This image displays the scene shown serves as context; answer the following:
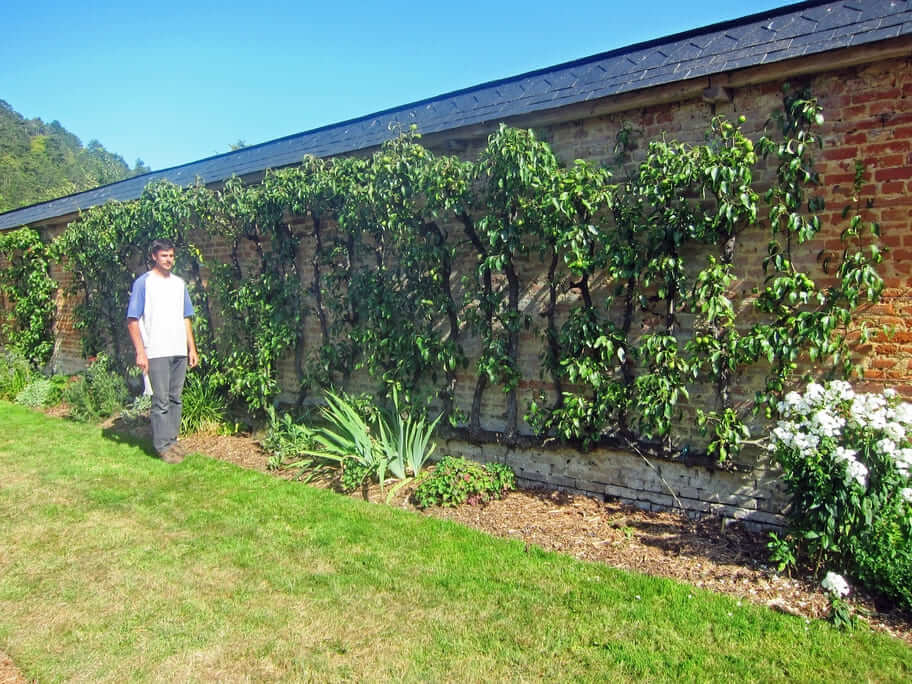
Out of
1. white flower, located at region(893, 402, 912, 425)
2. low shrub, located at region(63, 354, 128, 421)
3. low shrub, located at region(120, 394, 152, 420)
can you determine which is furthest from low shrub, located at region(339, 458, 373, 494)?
low shrub, located at region(63, 354, 128, 421)

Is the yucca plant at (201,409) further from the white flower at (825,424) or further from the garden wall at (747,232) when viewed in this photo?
the white flower at (825,424)

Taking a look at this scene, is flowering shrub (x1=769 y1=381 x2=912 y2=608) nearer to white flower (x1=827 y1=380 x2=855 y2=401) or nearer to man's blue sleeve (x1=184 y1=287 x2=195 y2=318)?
white flower (x1=827 y1=380 x2=855 y2=401)

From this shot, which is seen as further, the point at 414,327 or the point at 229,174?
the point at 229,174

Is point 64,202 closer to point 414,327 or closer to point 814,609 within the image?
point 414,327

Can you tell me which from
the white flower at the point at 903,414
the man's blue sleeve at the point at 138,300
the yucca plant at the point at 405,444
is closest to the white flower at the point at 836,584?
the white flower at the point at 903,414

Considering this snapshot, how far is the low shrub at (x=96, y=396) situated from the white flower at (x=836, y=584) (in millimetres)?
8367

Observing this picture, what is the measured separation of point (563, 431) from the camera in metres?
4.87

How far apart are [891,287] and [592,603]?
8.69 ft

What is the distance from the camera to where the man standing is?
249 inches

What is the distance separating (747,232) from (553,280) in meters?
1.46

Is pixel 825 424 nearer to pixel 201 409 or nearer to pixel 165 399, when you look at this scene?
pixel 165 399

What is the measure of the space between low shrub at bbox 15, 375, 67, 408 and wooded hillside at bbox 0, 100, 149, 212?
3034 centimetres

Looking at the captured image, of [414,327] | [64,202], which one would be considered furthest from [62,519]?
[64,202]

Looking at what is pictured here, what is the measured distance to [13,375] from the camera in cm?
1032
